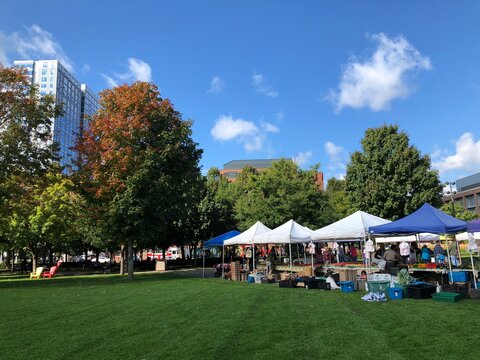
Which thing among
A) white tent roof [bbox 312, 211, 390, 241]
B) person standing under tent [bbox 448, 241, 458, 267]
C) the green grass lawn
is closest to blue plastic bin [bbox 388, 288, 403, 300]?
the green grass lawn

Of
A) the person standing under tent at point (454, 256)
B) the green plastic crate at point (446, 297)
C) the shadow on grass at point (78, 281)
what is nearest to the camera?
the green plastic crate at point (446, 297)

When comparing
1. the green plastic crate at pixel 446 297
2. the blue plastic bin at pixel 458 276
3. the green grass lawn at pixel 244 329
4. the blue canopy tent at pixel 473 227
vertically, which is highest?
the blue canopy tent at pixel 473 227

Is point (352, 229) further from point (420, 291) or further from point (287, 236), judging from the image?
point (420, 291)

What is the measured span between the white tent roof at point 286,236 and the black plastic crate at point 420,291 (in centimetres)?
781

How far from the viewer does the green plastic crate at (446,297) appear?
414 inches

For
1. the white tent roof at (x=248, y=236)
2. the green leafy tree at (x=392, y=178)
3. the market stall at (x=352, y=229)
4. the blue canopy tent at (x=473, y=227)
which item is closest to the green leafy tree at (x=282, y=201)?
the green leafy tree at (x=392, y=178)

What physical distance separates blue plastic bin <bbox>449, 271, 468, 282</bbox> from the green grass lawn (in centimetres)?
314

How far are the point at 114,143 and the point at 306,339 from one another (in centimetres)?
1872

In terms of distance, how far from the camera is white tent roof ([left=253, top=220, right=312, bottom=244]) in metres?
19.3

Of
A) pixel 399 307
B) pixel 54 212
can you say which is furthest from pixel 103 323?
pixel 54 212

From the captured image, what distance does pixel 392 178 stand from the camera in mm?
30328

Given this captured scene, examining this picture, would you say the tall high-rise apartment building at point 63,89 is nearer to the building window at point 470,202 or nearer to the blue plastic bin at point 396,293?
the building window at point 470,202

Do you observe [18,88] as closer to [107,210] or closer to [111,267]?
[107,210]

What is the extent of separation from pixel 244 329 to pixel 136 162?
1682 cm
